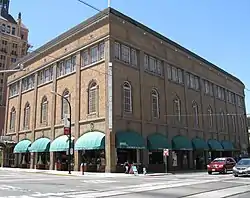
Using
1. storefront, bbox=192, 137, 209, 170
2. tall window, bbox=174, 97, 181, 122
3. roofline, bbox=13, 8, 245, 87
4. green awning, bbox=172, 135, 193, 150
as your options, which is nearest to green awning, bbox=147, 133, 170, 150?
green awning, bbox=172, 135, 193, 150

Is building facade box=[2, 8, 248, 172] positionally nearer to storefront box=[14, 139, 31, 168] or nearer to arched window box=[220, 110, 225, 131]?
storefront box=[14, 139, 31, 168]

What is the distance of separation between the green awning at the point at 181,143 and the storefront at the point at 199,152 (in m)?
1.94

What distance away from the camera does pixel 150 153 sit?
35.6 meters

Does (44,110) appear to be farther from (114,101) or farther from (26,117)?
(114,101)

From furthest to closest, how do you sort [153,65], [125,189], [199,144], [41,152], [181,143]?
[199,144] → [41,152] → [181,143] → [153,65] → [125,189]

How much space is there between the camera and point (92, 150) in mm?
33312

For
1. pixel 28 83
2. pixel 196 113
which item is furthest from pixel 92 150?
pixel 28 83

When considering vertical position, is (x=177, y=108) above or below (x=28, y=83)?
below

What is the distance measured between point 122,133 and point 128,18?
13.7 m

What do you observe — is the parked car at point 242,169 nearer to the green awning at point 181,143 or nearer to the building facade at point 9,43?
the green awning at point 181,143

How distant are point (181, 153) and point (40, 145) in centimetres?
1832

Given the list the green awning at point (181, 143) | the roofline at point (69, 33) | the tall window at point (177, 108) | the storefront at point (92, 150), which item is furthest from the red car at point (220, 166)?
the roofline at point (69, 33)

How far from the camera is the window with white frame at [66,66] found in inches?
1524

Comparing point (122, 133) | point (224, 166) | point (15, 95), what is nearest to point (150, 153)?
point (122, 133)
